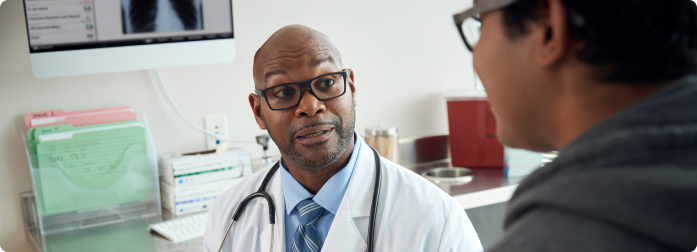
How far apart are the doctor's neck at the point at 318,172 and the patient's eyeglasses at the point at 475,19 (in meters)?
0.70

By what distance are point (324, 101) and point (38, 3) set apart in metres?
0.87

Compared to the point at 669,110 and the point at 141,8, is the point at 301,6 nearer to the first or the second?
the point at 141,8

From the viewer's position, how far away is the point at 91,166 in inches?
66.5

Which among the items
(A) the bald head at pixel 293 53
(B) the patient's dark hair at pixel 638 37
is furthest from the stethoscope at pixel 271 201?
(B) the patient's dark hair at pixel 638 37

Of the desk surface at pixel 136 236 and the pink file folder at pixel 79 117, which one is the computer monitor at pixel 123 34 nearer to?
the pink file folder at pixel 79 117

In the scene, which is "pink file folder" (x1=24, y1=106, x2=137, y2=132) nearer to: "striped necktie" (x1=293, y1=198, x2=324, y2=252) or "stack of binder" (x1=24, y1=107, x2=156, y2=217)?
"stack of binder" (x1=24, y1=107, x2=156, y2=217)

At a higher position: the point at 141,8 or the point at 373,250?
the point at 141,8

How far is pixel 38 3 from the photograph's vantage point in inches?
58.9

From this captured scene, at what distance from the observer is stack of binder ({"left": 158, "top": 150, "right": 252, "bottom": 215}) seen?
5.88 ft

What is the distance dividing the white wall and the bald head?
72cm

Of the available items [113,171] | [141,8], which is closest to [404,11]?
[141,8]

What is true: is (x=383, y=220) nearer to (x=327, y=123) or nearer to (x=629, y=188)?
(x=327, y=123)

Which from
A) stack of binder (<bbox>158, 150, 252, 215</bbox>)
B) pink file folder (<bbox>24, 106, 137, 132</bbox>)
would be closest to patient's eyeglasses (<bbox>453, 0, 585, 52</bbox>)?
stack of binder (<bbox>158, 150, 252, 215</bbox>)

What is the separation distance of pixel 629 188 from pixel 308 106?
899 mm
